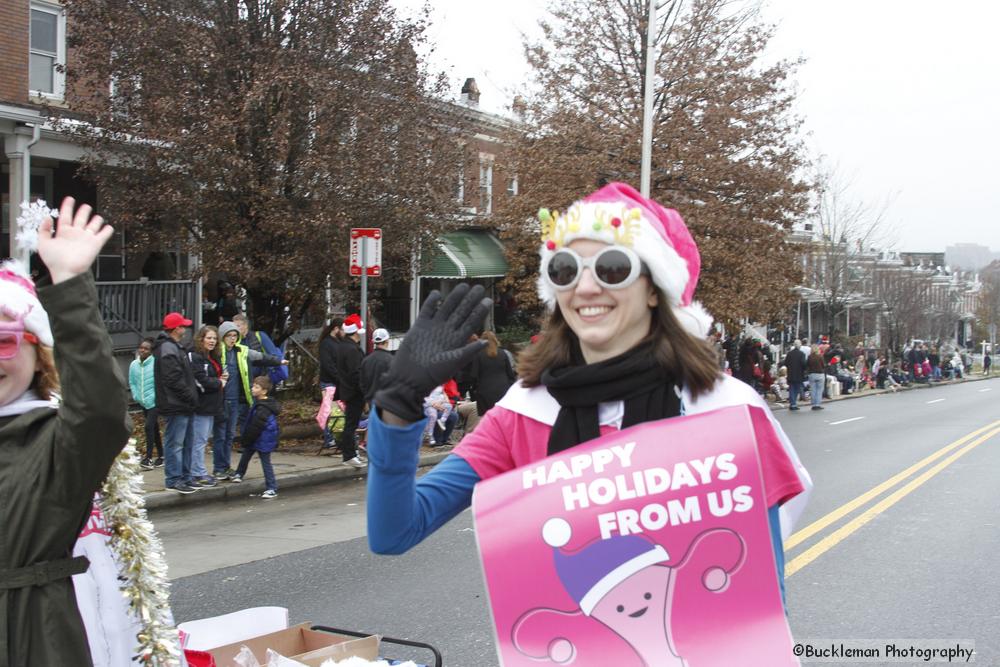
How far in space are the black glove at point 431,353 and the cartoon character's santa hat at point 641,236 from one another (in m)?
0.29

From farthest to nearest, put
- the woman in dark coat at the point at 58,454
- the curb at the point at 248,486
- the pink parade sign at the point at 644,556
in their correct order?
the curb at the point at 248,486 < the woman in dark coat at the point at 58,454 < the pink parade sign at the point at 644,556

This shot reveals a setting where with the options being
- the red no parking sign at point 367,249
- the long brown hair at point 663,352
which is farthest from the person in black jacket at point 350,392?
the long brown hair at point 663,352

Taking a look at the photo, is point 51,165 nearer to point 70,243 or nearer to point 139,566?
point 139,566

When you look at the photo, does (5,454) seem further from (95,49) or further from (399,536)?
(95,49)

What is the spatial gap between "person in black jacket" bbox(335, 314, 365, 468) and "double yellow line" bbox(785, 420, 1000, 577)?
615cm

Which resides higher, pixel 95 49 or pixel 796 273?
pixel 95 49

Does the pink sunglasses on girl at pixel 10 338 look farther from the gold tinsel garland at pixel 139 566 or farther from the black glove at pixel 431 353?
the black glove at pixel 431 353

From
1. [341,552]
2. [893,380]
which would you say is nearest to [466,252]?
[341,552]

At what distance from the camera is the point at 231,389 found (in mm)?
12195

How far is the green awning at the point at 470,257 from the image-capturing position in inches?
975

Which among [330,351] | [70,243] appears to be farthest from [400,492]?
[330,351]

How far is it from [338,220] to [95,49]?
4399 mm

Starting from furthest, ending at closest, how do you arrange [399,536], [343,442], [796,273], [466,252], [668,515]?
[466,252] < [796,273] < [343,442] < [399,536] < [668,515]

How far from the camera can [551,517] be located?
85.2 inches
